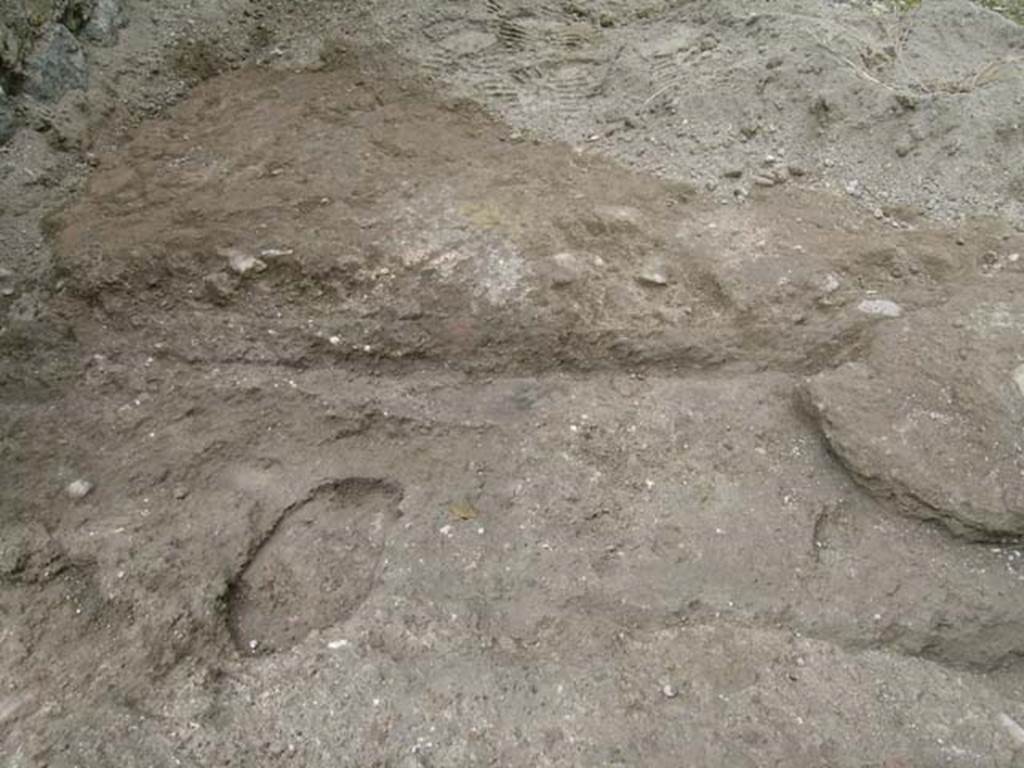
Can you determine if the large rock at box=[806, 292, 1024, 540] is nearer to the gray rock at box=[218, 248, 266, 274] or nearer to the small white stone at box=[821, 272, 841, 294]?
the small white stone at box=[821, 272, 841, 294]

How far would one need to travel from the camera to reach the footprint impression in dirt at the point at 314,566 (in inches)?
87.1

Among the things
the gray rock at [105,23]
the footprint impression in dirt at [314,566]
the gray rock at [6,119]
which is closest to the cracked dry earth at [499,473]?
the footprint impression in dirt at [314,566]

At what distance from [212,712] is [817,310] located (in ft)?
6.87

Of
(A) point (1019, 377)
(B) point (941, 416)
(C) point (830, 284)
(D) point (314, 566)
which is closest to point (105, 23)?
(D) point (314, 566)

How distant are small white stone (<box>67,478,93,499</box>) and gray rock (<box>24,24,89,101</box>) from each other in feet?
5.95

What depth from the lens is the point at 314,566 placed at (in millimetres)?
2328

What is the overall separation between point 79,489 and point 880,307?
2430 mm

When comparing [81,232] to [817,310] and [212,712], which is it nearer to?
[212,712]

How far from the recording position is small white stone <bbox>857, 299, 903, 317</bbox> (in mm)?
2822

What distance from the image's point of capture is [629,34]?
13.1 feet

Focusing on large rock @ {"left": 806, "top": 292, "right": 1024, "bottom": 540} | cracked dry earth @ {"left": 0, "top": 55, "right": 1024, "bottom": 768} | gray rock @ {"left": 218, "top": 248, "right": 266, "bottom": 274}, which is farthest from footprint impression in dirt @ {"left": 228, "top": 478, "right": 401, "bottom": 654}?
large rock @ {"left": 806, "top": 292, "right": 1024, "bottom": 540}

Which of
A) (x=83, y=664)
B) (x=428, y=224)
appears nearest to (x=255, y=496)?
(x=83, y=664)

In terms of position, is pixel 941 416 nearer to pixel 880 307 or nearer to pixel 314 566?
pixel 880 307

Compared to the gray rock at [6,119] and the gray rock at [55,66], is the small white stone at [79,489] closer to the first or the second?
the gray rock at [6,119]
